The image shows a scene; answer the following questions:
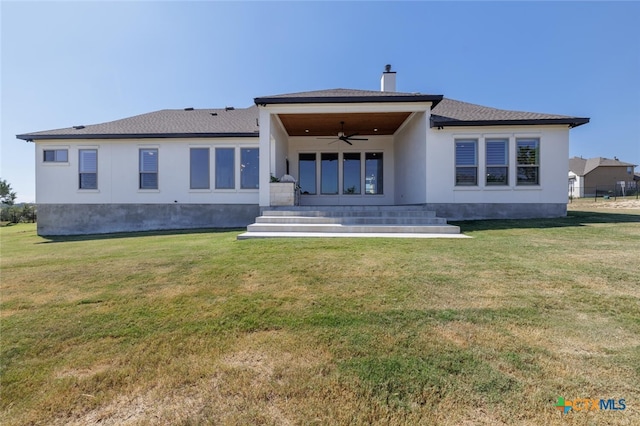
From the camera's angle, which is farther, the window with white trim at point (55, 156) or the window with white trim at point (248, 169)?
the window with white trim at point (55, 156)

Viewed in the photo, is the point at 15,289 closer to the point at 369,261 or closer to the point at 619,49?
the point at 369,261

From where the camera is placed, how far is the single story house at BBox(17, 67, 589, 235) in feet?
31.7

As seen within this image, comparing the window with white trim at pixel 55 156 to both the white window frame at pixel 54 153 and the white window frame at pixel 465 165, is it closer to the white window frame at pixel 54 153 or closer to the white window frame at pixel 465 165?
the white window frame at pixel 54 153

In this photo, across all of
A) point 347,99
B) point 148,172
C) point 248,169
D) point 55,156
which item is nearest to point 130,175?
point 148,172

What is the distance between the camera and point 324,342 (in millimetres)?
2234

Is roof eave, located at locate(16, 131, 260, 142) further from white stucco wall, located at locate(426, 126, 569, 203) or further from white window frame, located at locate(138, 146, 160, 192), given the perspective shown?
white stucco wall, located at locate(426, 126, 569, 203)

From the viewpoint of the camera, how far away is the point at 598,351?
2.05 m

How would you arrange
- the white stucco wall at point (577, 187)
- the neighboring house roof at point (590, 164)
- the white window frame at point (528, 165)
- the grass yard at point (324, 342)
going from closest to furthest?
1. the grass yard at point (324, 342)
2. the white window frame at point (528, 165)
3. the white stucco wall at point (577, 187)
4. the neighboring house roof at point (590, 164)

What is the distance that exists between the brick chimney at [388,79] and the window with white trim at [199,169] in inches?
334

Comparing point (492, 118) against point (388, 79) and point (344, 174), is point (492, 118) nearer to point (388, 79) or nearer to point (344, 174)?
point (388, 79)

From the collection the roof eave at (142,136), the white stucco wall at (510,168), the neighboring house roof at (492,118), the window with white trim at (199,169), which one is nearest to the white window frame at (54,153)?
the roof eave at (142,136)

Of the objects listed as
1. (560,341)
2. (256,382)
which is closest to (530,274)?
(560,341)

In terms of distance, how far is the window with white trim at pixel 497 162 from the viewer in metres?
9.91

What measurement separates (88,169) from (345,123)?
35.6ft
